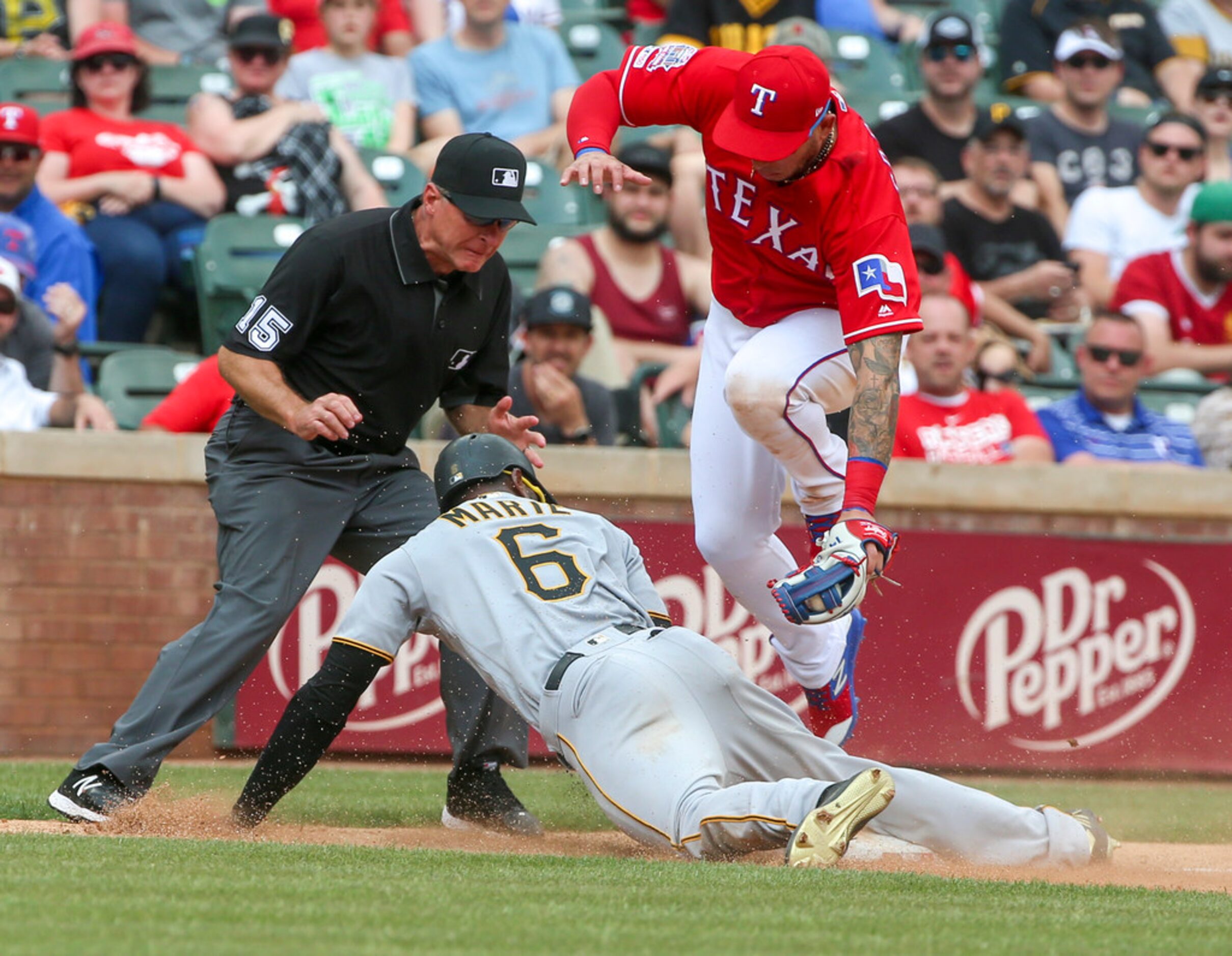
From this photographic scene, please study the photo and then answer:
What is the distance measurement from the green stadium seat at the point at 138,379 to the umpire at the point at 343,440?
269 cm

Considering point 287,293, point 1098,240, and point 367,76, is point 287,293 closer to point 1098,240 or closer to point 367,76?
point 367,76

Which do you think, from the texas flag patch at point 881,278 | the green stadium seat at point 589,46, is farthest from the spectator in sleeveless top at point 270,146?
the texas flag patch at point 881,278

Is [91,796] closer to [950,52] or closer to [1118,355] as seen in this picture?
[1118,355]

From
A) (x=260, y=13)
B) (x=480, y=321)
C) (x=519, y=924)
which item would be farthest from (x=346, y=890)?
(x=260, y=13)

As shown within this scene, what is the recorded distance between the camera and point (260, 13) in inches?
400

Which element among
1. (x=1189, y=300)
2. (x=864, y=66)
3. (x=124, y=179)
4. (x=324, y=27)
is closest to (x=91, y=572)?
(x=124, y=179)

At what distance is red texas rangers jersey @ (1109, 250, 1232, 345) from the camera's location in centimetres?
1005

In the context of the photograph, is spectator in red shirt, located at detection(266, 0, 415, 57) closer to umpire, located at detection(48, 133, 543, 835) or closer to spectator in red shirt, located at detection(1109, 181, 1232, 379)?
spectator in red shirt, located at detection(1109, 181, 1232, 379)

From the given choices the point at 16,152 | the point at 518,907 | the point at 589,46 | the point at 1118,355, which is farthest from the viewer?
the point at 589,46

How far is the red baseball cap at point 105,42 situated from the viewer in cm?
966

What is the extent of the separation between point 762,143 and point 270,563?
202cm

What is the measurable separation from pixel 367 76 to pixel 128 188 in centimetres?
186

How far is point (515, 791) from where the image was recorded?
7.07m

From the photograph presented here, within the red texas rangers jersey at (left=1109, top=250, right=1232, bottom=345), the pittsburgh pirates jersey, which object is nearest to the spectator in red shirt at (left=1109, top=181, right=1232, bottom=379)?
the red texas rangers jersey at (left=1109, top=250, right=1232, bottom=345)
